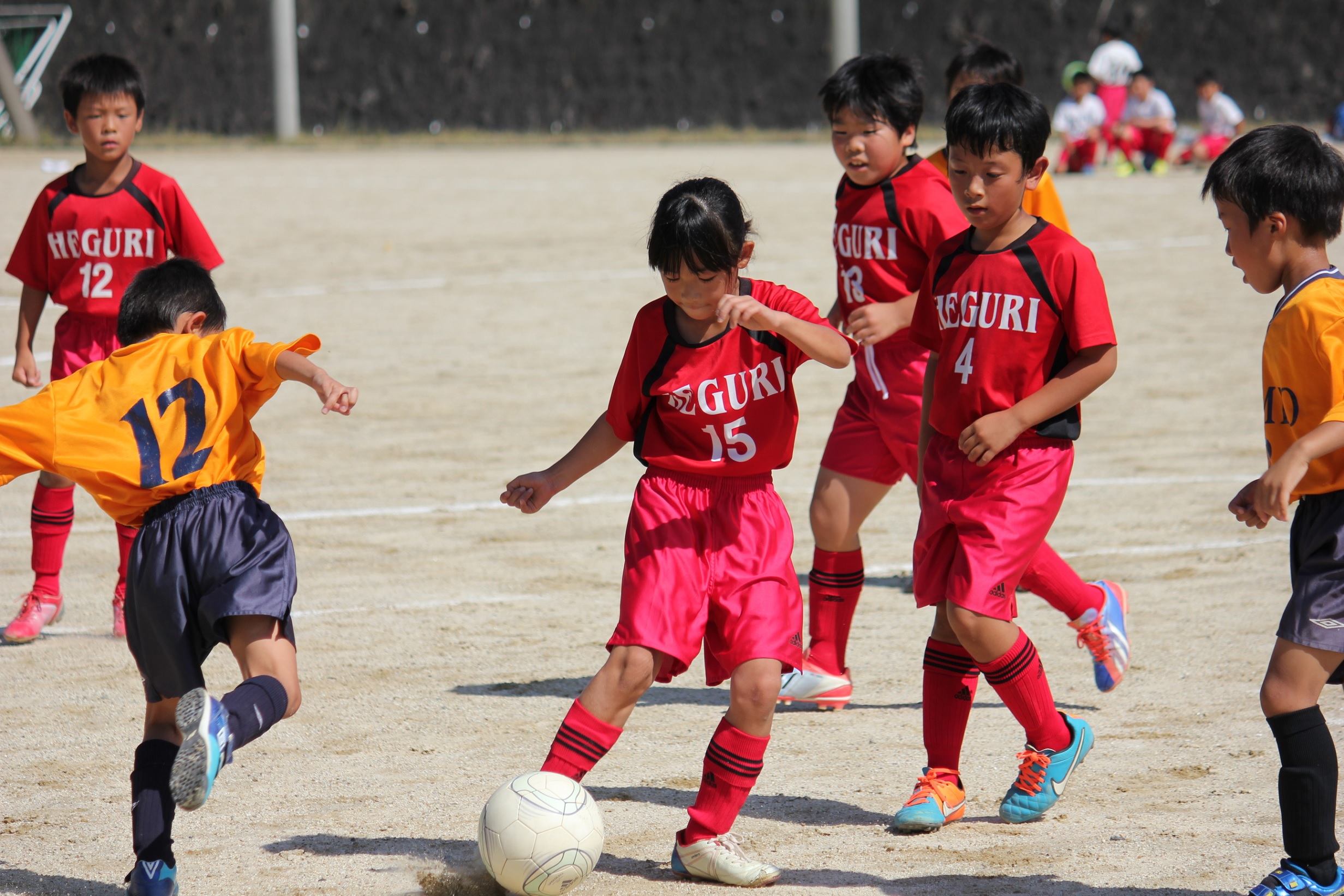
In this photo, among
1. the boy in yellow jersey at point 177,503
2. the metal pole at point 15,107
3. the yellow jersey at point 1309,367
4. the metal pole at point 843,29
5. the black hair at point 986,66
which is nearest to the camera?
the yellow jersey at point 1309,367

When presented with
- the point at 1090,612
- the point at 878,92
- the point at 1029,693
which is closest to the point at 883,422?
the point at 1090,612

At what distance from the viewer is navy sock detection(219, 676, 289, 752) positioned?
330cm

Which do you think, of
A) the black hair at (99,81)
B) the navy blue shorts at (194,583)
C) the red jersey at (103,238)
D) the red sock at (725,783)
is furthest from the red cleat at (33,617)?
the red sock at (725,783)

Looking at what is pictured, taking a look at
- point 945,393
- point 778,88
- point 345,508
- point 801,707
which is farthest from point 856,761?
point 778,88

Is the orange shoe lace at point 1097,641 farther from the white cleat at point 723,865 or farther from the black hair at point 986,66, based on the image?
the black hair at point 986,66

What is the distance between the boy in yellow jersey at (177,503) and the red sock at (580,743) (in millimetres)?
646

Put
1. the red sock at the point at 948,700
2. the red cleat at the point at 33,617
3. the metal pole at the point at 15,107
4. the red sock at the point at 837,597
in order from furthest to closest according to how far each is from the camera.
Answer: the metal pole at the point at 15,107 → the red cleat at the point at 33,617 → the red sock at the point at 837,597 → the red sock at the point at 948,700

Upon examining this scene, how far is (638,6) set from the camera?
29.0m

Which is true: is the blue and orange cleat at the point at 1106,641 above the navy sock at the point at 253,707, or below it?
below

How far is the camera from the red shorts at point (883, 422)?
4.98 m

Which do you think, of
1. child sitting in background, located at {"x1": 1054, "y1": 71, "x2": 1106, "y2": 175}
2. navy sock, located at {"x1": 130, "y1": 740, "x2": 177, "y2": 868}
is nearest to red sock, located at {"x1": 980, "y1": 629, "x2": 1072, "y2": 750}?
navy sock, located at {"x1": 130, "y1": 740, "x2": 177, "y2": 868}

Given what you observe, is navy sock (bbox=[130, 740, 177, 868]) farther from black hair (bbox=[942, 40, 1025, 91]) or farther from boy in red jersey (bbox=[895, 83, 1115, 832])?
black hair (bbox=[942, 40, 1025, 91])

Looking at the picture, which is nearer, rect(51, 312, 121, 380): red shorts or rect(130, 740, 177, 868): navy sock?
rect(130, 740, 177, 868): navy sock

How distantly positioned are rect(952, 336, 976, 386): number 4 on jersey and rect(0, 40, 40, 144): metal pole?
78.2 ft
